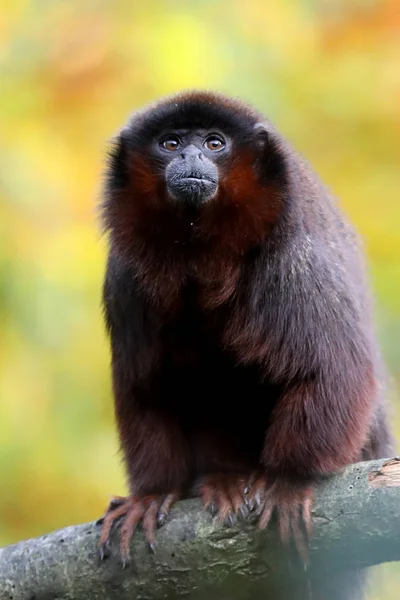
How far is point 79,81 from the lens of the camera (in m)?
4.35

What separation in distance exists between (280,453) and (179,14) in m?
2.20

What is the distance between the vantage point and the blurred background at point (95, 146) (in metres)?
3.81

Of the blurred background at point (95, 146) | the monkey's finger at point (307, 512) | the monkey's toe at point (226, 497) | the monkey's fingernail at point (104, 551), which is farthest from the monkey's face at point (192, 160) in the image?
the monkey's fingernail at point (104, 551)

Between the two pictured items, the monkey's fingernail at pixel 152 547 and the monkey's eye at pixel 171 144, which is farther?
the monkey's eye at pixel 171 144

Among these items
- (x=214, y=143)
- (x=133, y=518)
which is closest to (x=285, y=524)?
(x=133, y=518)

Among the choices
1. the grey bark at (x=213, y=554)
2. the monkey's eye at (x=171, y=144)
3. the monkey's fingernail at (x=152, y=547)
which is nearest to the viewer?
the grey bark at (x=213, y=554)

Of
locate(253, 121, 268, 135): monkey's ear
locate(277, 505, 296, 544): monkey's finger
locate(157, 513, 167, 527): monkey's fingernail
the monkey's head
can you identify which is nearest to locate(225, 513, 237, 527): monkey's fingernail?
locate(277, 505, 296, 544): monkey's finger

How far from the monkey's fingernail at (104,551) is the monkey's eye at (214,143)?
4.37 feet

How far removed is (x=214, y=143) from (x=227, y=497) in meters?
1.18

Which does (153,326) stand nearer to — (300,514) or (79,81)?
(300,514)

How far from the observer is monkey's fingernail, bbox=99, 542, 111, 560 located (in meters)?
2.92

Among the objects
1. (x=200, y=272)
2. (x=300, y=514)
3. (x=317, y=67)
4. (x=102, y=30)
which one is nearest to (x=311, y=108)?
(x=317, y=67)

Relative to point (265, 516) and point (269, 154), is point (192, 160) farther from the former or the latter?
point (265, 516)

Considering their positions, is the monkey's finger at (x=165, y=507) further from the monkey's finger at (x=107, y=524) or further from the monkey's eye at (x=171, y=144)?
the monkey's eye at (x=171, y=144)
